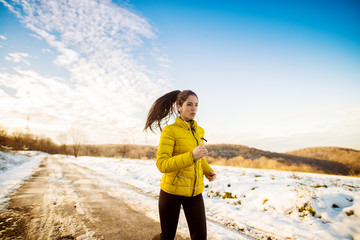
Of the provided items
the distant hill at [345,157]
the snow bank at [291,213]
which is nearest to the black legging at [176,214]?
the snow bank at [291,213]

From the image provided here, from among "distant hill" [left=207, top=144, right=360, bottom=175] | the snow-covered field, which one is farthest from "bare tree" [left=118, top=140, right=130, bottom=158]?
the snow-covered field

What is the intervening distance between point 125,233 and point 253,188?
5.09 meters

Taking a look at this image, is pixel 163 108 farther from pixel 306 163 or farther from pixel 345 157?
pixel 306 163

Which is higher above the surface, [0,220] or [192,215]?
[192,215]

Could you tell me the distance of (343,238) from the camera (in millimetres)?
3314

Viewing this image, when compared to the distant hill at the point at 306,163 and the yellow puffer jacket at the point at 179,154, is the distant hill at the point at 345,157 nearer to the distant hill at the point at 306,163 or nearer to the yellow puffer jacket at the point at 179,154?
the distant hill at the point at 306,163

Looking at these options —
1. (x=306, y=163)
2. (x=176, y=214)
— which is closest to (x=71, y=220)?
(x=176, y=214)

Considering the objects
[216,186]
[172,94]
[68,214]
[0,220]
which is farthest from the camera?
[216,186]

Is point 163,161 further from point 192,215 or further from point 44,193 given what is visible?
point 44,193

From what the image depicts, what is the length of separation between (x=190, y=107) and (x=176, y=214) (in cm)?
119

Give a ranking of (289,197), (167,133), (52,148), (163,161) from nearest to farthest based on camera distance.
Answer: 1. (163,161)
2. (167,133)
3. (289,197)
4. (52,148)

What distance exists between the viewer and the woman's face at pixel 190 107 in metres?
1.87

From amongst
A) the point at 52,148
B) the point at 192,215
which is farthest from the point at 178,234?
the point at 52,148

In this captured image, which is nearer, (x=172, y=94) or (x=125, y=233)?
(x=172, y=94)
